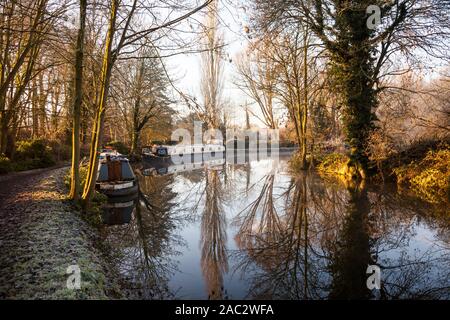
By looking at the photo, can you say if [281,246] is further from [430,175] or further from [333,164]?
[333,164]

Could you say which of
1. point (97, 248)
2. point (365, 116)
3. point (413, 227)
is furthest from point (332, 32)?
point (97, 248)

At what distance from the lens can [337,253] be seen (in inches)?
198

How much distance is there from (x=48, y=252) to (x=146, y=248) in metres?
1.70

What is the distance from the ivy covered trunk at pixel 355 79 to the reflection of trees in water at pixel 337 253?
4.77 m

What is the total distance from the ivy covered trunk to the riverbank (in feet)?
37.5

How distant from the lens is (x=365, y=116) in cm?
1278

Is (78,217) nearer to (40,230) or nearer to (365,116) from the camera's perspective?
(40,230)

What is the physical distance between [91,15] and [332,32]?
390 inches

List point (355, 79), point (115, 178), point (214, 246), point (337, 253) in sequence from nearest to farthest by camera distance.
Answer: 1. point (337, 253)
2. point (214, 246)
3. point (115, 178)
4. point (355, 79)

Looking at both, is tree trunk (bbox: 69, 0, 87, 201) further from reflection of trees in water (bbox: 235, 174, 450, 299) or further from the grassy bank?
the grassy bank

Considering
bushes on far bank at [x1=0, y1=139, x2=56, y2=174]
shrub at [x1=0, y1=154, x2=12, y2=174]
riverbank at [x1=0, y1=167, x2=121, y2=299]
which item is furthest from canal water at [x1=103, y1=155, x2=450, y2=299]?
bushes on far bank at [x1=0, y1=139, x2=56, y2=174]

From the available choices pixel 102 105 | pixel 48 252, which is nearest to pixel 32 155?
pixel 102 105

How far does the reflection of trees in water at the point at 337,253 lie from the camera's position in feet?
12.7
